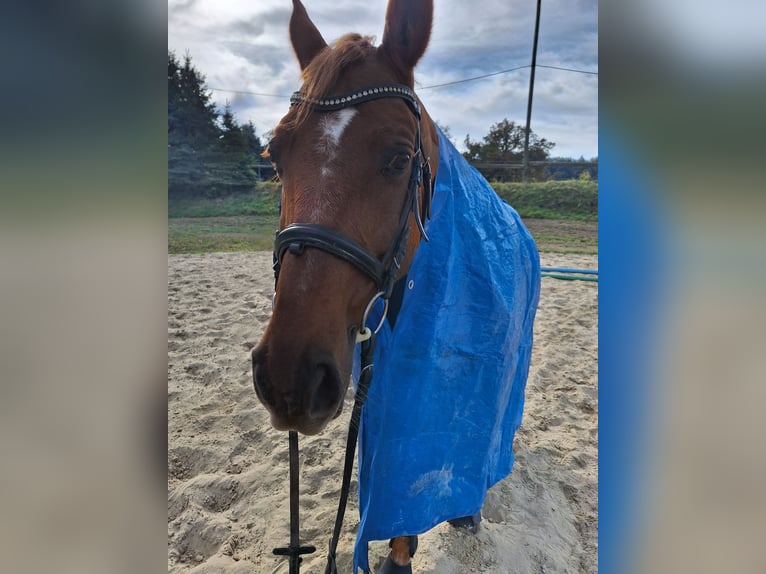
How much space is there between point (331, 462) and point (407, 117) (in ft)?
7.47

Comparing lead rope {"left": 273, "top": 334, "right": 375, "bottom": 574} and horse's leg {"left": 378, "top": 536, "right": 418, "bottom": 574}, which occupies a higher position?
lead rope {"left": 273, "top": 334, "right": 375, "bottom": 574}

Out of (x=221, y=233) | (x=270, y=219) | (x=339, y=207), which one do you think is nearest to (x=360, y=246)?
(x=339, y=207)

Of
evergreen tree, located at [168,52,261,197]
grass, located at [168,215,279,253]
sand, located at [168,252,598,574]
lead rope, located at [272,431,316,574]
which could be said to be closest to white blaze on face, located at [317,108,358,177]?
lead rope, located at [272,431,316,574]

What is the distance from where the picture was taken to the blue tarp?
1.68 meters

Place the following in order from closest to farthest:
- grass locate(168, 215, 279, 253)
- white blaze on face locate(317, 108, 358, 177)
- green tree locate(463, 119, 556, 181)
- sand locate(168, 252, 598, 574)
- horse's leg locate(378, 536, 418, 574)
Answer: white blaze on face locate(317, 108, 358, 177)
horse's leg locate(378, 536, 418, 574)
sand locate(168, 252, 598, 574)
grass locate(168, 215, 279, 253)
green tree locate(463, 119, 556, 181)

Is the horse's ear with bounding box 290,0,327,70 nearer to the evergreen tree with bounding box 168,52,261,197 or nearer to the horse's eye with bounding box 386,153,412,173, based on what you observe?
the horse's eye with bounding box 386,153,412,173

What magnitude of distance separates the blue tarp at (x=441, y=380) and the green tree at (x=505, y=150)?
1422 cm

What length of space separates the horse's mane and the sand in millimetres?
2090

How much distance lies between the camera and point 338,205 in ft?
3.84

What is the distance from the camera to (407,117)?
4.57 ft

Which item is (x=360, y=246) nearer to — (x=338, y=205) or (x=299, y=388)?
(x=338, y=205)

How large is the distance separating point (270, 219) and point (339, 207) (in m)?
12.1

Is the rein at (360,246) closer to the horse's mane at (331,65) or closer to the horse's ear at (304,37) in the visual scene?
the horse's mane at (331,65)
